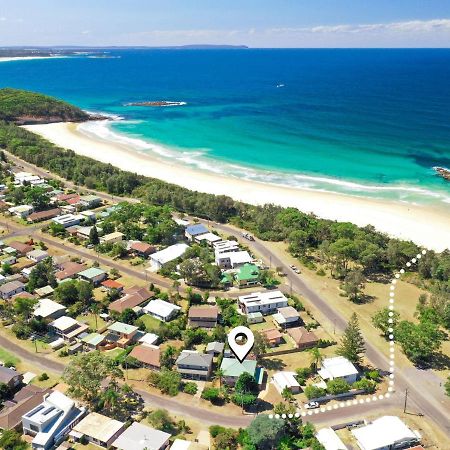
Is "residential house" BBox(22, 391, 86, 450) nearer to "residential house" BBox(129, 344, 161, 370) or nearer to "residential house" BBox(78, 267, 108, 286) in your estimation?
"residential house" BBox(129, 344, 161, 370)

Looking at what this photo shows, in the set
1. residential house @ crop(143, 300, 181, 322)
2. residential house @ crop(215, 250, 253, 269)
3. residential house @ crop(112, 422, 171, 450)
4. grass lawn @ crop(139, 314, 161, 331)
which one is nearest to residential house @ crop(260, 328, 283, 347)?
residential house @ crop(143, 300, 181, 322)

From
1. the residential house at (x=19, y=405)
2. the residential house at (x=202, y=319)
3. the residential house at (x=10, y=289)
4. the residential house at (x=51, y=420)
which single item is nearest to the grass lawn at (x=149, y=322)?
the residential house at (x=202, y=319)

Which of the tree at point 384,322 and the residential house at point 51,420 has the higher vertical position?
the tree at point 384,322

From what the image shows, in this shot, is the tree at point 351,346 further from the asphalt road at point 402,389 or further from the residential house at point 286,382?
the residential house at point 286,382

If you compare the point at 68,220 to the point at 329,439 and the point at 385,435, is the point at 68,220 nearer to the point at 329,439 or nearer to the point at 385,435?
the point at 329,439

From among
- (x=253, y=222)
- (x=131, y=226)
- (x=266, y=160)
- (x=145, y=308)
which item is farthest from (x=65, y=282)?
(x=266, y=160)
